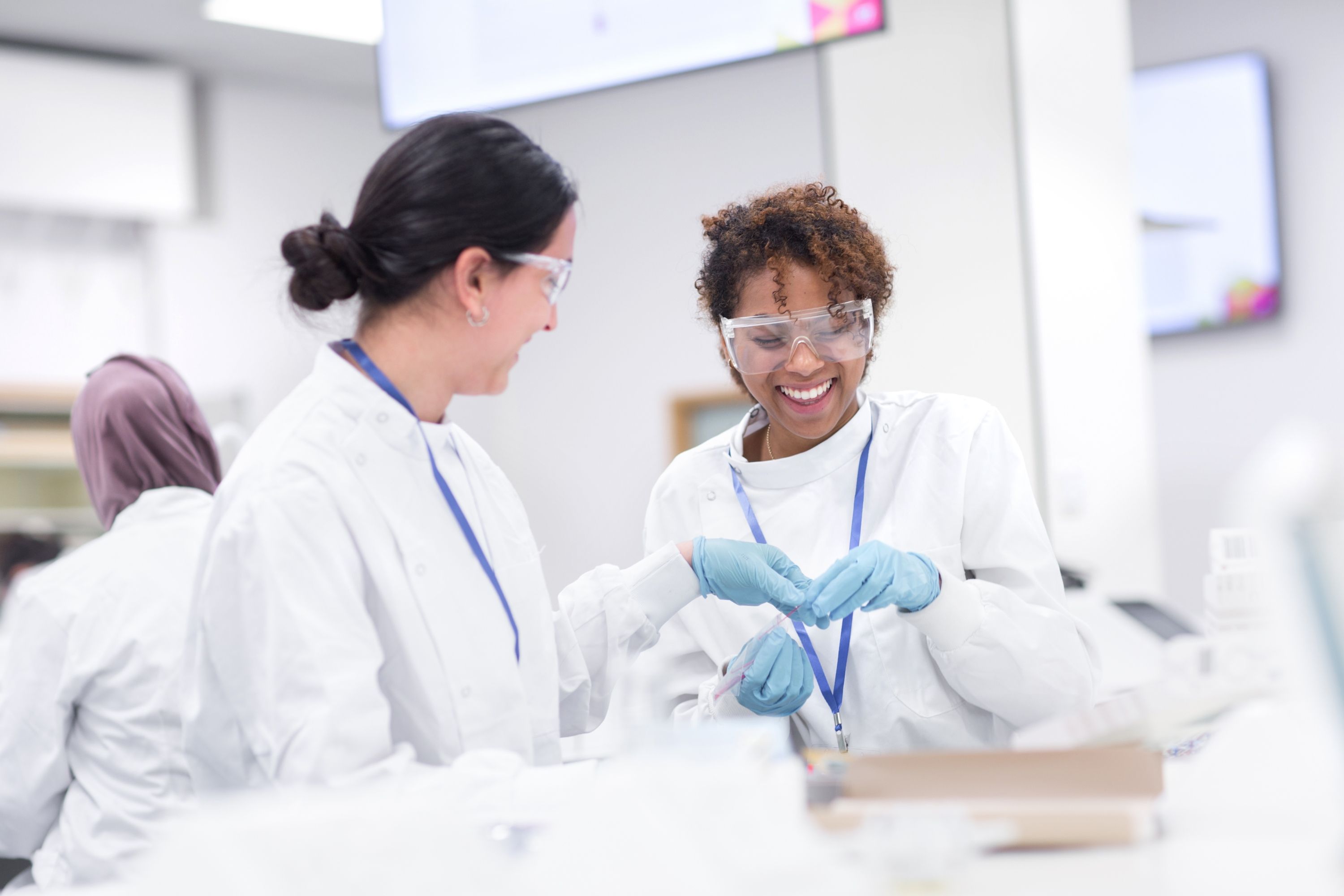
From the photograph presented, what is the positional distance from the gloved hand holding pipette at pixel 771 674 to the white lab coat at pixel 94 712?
936 mm

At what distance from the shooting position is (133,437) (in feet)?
6.89

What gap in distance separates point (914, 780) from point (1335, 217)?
3.86 meters

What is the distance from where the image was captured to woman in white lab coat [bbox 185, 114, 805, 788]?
116 cm

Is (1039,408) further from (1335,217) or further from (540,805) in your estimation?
(540,805)

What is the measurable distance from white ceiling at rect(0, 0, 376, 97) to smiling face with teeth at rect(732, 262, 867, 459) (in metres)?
3.68

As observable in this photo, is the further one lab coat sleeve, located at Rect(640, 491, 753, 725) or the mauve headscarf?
the mauve headscarf

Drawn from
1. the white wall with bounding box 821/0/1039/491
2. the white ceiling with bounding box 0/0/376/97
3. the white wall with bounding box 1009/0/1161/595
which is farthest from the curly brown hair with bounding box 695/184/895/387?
the white ceiling with bounding box 0/0/376/97

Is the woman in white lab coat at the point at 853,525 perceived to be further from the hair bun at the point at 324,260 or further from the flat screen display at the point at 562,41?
the flat screen display at the point at 562,41

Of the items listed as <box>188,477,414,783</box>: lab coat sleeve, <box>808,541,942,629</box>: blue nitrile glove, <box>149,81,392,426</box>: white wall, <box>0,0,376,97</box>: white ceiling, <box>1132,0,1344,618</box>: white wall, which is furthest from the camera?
<box>149,81,392,426</box>: white wall

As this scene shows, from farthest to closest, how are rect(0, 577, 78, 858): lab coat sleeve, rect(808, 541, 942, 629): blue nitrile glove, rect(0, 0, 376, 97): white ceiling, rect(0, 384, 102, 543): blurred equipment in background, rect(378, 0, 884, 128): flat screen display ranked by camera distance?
rect(0, 384, 102, 543): blurred equipment in background → rect(0, 0, 376, 97): white ceiling → rect(378, 0, 884, 128): flat screen display → rect(0, 577, 78, 858): lab coat sleeve → rect(808, 541, 942, 629): blue nitrile glove

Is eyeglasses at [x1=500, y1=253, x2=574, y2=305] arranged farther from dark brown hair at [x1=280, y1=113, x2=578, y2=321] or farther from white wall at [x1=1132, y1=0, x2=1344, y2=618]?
white wall at [x1=1132, y1=0, x2=1344, y2=618]

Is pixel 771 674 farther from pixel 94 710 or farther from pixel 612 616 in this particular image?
pixel 94 710

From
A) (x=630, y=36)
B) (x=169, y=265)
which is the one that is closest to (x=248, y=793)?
(x=630, y=36)

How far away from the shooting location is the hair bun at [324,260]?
135 centimetres
